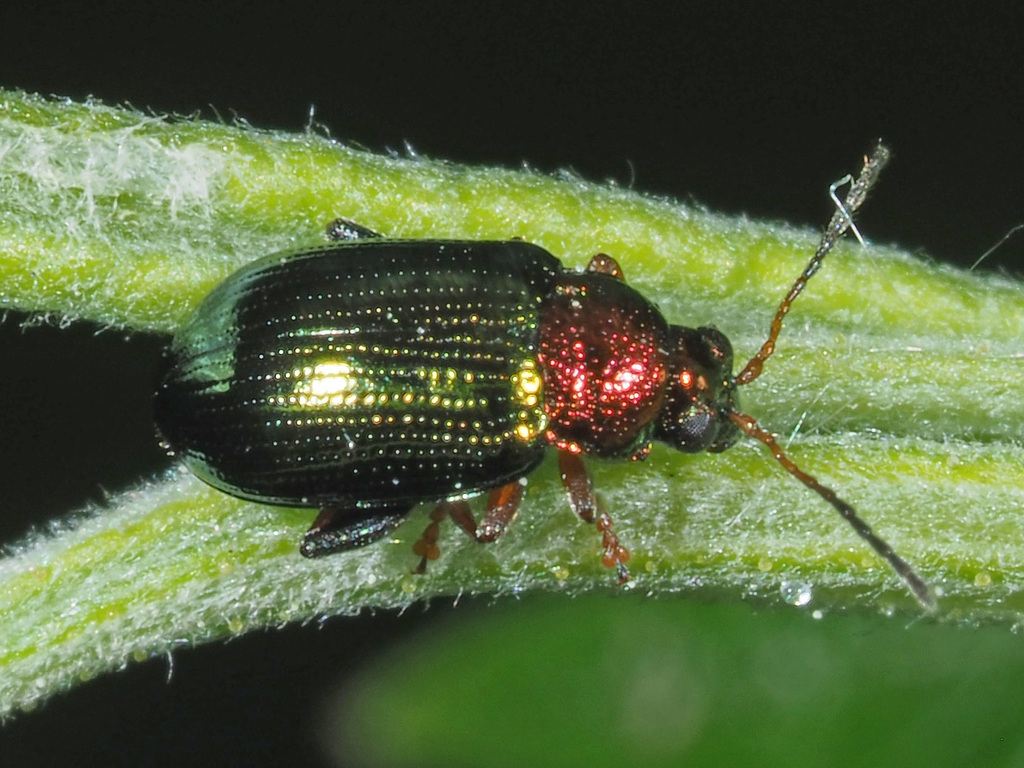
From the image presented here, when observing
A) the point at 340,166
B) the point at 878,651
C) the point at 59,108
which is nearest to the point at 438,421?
the point at 340,166

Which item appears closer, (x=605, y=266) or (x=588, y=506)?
(x=588, y=506)

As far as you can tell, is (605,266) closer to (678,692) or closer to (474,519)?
(474,519)

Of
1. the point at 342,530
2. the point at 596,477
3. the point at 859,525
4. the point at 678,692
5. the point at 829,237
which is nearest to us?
the point at 859,525

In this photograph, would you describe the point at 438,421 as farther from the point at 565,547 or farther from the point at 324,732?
the point at 324,732

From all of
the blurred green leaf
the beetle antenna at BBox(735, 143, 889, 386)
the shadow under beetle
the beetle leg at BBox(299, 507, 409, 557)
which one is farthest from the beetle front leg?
the beetle antenna at BBox(735, 143, 889, 386)

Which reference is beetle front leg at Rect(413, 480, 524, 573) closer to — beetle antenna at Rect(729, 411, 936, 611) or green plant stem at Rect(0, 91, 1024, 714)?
green plant stem at Rect(0, 91, 1024, 714)

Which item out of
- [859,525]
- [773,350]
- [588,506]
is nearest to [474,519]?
[588,506]

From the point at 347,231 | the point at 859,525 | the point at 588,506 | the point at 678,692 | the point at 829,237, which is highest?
the point at 829,237
